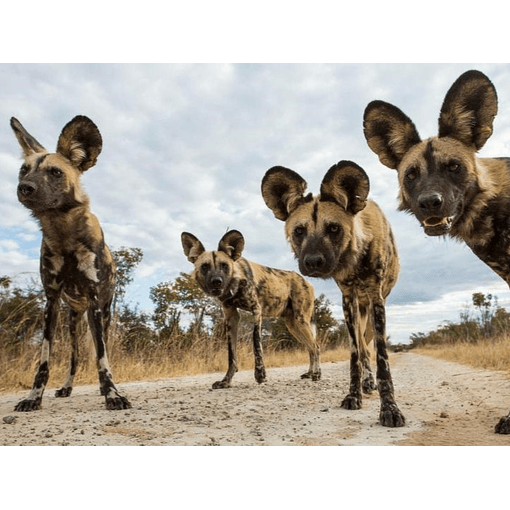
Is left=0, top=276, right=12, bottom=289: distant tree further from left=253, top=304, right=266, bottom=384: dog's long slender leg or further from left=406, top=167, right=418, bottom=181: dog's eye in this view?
left=406, top=167, right=418, bottom=181: dog's eye

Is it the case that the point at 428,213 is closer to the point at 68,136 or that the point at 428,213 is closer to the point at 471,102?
the point at 471,102

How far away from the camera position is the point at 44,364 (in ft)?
18.0

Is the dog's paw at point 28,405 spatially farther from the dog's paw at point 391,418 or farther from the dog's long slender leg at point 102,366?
the dog's paw at point 391,418

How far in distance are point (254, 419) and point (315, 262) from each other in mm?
1592

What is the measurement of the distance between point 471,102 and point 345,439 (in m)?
2.98

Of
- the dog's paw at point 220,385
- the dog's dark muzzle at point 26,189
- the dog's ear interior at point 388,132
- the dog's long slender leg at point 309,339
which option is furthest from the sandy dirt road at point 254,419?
the dog's ear interior at point 388,132

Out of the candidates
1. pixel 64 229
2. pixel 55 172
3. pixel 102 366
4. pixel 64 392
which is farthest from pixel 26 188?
pixel 64 392

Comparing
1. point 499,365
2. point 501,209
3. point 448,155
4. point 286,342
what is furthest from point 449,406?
point 286,342

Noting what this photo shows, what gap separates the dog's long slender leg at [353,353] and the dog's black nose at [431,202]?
1922 millimetres

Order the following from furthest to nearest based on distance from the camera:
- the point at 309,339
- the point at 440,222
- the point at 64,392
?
the point at 309,339 < the point at 64,392 < the point at 440,222

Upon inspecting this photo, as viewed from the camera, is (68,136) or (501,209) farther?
(68,136)

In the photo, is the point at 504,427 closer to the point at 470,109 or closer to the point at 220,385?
the point at 470,109

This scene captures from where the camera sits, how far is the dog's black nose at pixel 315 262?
4.73 m

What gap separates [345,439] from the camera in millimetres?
3689
